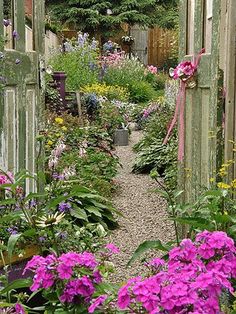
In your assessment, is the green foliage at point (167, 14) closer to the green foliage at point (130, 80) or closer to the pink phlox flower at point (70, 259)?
the green foliage at point (130, 80)

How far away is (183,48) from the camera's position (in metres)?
4.77

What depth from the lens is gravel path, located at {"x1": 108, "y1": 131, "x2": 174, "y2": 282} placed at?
4852mm

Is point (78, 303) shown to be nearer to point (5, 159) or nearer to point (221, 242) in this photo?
point (221, 242)

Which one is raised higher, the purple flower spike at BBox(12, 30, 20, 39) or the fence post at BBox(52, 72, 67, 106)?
the purple flower spike at BBox(12, 30, 20, 39)

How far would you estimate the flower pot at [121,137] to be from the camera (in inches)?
451

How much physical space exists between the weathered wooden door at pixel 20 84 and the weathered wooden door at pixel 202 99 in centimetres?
99

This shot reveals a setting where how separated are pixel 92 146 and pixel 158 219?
7.15 feet

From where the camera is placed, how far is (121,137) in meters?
11.5

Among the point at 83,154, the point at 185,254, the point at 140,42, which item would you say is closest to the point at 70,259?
the point at 185,254

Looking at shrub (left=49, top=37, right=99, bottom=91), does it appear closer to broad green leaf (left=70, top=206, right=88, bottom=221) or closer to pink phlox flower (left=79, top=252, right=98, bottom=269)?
broad green leaf (left=70, top=206, right=88, bottom=221)

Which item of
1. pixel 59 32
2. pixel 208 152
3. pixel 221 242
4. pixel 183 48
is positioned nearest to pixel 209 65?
pixel 208 152

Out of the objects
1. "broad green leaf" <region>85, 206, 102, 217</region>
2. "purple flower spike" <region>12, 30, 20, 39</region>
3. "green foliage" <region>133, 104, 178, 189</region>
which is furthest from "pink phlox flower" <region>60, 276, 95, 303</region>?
"green foliage" <region>133, 104, 178, 189</region>

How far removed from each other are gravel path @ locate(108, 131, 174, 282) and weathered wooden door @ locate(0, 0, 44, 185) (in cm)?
81

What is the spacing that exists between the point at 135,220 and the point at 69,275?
439 cm
